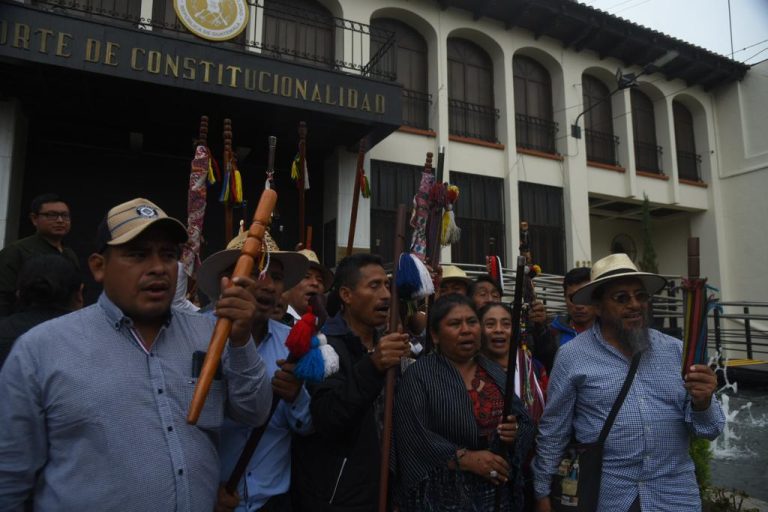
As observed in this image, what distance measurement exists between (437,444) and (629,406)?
0.90m

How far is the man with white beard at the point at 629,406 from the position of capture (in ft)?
7.50

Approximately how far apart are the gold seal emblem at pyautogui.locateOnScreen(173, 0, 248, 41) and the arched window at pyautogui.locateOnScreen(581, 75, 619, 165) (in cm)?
924

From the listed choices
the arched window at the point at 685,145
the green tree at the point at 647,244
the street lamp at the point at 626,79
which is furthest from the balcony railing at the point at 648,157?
the street lamp at the point at 626,79

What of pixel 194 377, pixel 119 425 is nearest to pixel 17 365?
pixel 119 425

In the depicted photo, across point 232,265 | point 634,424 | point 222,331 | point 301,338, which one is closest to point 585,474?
point 634,424

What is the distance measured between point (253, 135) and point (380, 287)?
22.8 ft

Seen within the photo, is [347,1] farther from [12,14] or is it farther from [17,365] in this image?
[17,365]

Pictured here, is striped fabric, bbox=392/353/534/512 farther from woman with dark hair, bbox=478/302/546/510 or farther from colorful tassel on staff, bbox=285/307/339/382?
colorful tassel on staff, bbox=285/307/339/382

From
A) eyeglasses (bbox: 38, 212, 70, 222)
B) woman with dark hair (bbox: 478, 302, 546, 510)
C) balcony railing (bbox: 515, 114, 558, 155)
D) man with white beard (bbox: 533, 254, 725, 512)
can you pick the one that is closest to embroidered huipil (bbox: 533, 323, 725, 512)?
man with white beard (bbox: 533, 254, 725, 512)

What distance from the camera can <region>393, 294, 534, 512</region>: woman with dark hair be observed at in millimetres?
2396

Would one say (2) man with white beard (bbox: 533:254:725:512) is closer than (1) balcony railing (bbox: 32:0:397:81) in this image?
Yes

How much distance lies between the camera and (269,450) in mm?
2174

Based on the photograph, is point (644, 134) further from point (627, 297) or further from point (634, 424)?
point (634, 424)

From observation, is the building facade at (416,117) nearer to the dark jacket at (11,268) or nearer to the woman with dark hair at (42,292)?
the dark jacket at (11,268)
